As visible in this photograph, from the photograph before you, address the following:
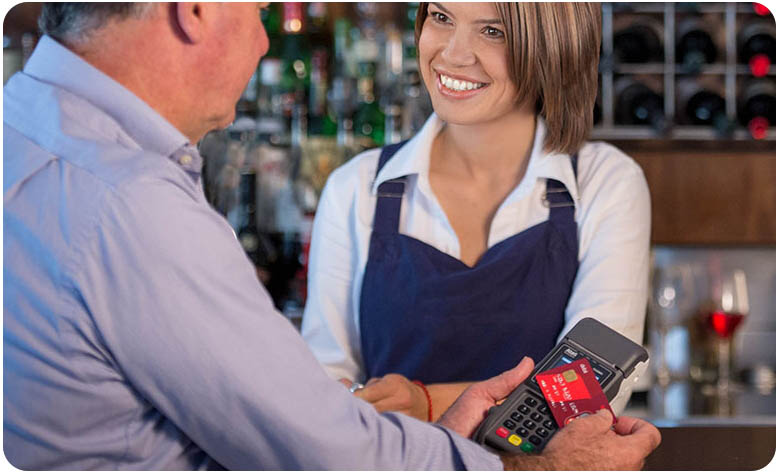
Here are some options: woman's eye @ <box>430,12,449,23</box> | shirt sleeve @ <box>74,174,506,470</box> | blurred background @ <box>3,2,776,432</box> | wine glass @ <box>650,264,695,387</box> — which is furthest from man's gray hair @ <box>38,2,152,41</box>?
wine glass @ <box>650,264,695,387</box>

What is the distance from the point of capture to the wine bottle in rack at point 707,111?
2.66 m

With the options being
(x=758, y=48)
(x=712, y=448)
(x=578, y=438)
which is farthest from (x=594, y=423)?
(x=758, y=48)

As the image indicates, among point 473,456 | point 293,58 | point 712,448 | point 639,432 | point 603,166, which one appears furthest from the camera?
point 293,58

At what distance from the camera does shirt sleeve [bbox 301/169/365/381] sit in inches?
49.7

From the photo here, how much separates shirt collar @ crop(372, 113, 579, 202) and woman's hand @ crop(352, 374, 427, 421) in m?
0.30

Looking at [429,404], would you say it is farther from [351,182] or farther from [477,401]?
[351,182]

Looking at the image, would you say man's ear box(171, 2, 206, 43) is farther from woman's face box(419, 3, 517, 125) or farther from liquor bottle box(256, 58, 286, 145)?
liquor bottle box(256, 58, 286, 145)

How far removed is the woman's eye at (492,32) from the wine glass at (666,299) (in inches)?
62.7

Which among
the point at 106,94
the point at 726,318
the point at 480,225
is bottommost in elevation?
the point at 726,318

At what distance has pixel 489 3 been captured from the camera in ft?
3.71

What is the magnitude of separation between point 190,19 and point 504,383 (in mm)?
465

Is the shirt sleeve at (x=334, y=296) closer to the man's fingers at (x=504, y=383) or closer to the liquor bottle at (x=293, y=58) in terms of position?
the man's fingers at (x=504, y=383)

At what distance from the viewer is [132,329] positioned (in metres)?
0.65

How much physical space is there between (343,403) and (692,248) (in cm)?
238
